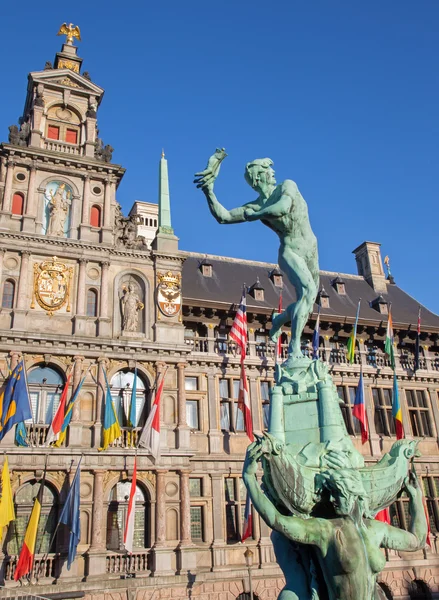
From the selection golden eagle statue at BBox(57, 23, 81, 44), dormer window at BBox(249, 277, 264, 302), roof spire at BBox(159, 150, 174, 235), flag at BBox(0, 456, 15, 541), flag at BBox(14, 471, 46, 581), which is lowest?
flag at BBox(14, 471, 46, 581)

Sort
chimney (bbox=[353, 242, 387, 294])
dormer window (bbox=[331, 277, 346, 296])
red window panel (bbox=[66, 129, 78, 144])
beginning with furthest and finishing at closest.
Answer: chimney (bbox=[353, 242, 387, 294]), dormer window (bbox=[331, 277, 346, 296]), red window panel (bbox=[66, 129, 78, 144])

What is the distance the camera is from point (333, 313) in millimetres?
31844

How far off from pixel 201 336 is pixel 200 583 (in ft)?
35.0

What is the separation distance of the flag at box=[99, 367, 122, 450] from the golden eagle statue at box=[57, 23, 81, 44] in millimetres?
19444

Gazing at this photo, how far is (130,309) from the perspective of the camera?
2564 centimetres

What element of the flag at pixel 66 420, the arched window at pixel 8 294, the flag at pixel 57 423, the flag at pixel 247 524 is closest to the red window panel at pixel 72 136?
the arched window at pixel 8 294

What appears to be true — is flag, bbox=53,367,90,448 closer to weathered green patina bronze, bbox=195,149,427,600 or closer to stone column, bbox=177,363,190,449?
stone column, bbox=177,363,190,449

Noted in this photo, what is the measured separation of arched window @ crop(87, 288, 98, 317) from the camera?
25.2 metres

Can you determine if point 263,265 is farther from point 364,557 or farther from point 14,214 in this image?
point 364,557

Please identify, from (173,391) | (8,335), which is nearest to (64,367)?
(8,335)

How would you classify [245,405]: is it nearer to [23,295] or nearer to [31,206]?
[23,295]

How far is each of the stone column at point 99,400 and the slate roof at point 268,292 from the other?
5.34 m

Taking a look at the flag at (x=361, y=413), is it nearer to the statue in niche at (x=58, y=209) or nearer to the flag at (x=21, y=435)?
the flag at (x=21, y=435)

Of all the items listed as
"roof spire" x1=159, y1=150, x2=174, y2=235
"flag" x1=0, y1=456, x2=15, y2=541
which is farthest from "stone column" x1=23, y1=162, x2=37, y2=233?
"flag" x1=0, y1=456, x2=15, y2=541
